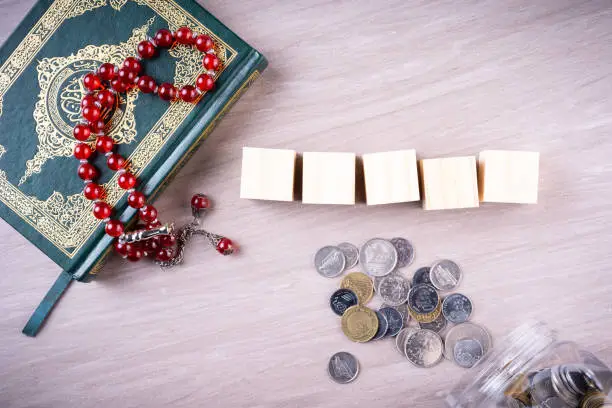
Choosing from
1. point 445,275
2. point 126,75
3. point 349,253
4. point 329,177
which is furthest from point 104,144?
point 445,275

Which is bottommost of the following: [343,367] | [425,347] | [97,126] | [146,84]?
[343,367]

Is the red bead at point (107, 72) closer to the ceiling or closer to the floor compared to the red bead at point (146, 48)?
closer to the floor

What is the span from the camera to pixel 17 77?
109 centimetres

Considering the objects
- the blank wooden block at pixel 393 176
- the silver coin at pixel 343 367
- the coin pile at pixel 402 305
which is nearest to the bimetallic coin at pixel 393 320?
the coin pile at pixel 402 305

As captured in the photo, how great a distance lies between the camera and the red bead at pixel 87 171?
105 centimetres

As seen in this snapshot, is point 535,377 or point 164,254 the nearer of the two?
point 535,377

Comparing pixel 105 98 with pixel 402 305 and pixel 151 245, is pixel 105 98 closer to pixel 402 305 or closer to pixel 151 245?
pixel 151 245

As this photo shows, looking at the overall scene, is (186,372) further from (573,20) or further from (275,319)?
(573,20)

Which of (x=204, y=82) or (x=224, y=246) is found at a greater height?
(x=204, y=82)

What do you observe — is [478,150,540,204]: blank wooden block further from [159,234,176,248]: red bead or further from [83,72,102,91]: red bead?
[83,72,102,91]: red bead

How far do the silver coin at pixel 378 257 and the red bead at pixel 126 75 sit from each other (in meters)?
0.62

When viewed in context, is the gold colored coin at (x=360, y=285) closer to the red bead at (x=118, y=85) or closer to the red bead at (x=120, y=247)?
the red bead at (x=120, y=247)

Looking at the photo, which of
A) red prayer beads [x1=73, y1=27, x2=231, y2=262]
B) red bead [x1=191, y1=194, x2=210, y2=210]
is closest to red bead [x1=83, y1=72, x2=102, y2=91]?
red prayer beads [x1=73, y1=27, x2=231, y2=262]

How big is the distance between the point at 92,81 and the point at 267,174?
1.39 ft
